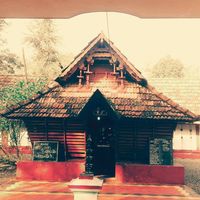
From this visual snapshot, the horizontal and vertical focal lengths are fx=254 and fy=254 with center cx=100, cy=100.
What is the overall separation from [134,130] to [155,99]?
1.41m

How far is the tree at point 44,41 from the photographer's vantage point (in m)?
21.5

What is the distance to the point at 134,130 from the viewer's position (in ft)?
30.4

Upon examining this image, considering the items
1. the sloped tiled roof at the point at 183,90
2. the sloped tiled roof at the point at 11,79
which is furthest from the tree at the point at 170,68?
the sloped tiled roof at the point at 11,79

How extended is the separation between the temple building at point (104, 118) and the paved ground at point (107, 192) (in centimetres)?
51

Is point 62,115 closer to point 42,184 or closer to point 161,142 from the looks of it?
point 42,184

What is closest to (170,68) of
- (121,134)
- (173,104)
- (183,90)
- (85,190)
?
(183,90)

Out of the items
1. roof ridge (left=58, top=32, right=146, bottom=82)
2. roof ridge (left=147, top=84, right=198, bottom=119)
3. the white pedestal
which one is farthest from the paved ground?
roof ridge (left=58, top=32, right=146, bottom=82)

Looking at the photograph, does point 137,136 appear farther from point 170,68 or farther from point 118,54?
point 170,68

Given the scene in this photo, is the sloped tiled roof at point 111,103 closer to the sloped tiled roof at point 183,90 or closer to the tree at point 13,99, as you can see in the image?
the tree at point 13,99

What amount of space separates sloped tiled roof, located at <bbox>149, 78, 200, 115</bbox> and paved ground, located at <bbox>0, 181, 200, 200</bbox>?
592cm

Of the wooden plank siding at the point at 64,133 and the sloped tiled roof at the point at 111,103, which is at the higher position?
the sloped tiled roof at the point at 111,103

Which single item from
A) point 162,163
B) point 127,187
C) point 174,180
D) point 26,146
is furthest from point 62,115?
point 26,146

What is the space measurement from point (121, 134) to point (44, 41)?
15.4 metres

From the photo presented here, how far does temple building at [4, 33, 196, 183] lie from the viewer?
351 inches
